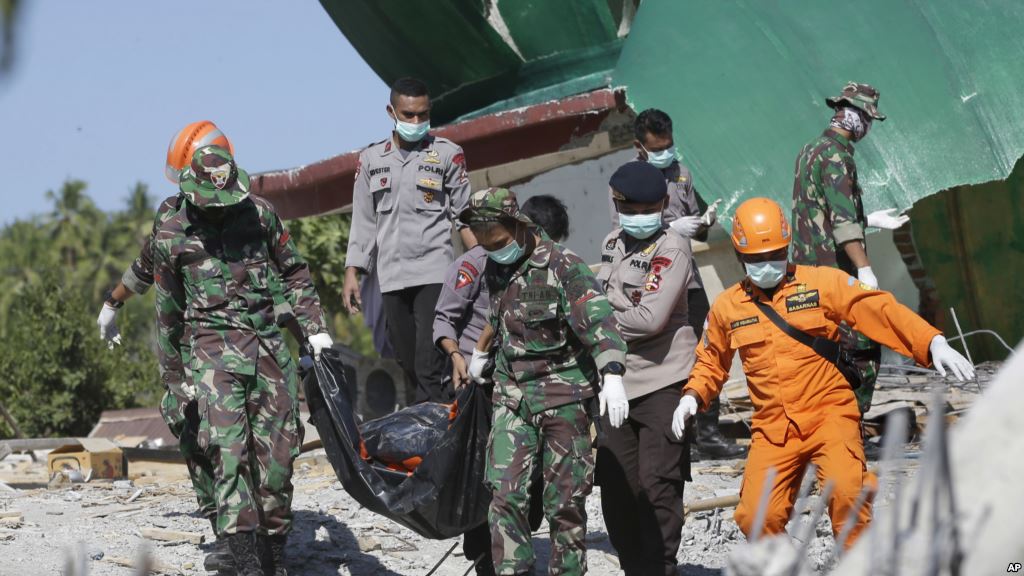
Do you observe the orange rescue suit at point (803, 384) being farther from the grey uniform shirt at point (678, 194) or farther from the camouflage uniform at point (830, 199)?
the grey uniform shirt at point (678, 194)

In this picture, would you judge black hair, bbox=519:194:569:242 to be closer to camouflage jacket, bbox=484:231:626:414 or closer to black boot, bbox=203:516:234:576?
camouflage jacket, bbox=484:231:626:414

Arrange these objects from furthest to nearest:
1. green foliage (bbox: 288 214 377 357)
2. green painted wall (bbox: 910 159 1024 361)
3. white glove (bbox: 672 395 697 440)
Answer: green foliage (bbox: 288 214 377 357) < green painted wall (bbox: 910 159 1024 361) < white glove (bbox: 672 395 697 440)

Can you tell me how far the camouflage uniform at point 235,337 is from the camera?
20.3ft

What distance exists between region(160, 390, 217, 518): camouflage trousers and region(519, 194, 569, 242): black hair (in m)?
1.85

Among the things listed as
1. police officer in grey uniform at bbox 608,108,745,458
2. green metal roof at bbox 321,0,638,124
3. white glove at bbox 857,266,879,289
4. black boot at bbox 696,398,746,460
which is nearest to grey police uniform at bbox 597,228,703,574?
police officer in grey uniform at bbox 608,108,745,458

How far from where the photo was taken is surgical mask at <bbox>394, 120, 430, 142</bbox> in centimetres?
755

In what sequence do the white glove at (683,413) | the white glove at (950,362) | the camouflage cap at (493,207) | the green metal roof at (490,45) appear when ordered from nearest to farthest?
1. the white glove at (950,362)
2. the white glove at (683,413)
3. the camouflage cap at (493,207)
4. the green metal roof at (490,45)

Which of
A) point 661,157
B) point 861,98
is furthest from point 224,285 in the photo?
point 861,98

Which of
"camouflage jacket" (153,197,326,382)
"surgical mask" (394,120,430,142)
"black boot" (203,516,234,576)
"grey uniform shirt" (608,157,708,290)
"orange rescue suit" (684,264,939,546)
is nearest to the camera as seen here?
"orange rescue suit" (684,264,939,546)

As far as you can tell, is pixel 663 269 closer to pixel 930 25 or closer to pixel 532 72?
pixel 930 25

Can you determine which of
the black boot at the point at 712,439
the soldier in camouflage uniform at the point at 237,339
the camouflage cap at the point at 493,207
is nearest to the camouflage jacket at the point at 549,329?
the camouflage cap at the point at 493,207

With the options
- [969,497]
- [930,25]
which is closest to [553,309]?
[969,497]

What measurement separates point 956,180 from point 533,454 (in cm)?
523

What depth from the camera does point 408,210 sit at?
298 inches
